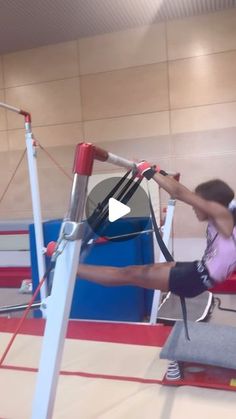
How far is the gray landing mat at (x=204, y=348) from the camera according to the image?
1.28m

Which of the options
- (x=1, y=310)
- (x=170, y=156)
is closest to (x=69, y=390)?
(x=1, y=310)

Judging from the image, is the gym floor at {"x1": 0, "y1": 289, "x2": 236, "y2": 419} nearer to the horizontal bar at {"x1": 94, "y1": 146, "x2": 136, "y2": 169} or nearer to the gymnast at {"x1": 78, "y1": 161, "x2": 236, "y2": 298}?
the gymnast at {"x1": 78, "y1": 161, "x2": 236, "y2": 298}

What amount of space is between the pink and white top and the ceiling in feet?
7.55

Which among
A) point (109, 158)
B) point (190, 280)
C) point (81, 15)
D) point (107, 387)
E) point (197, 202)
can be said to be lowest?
point (107, 387)

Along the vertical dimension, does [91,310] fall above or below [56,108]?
below

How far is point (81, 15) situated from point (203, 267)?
255 cm

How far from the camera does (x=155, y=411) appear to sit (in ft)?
3.61

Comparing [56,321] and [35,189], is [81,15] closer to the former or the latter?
[35,189]

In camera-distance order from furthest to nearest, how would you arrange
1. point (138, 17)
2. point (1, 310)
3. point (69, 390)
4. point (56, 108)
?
point (56, 108) < point (138, 17) < point (1, 310) < point (69, 390)

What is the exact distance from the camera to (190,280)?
1375 millimetres

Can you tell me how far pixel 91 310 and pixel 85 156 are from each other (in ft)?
5.42

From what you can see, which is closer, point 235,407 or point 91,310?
point 235,407

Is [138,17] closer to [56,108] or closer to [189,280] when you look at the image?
[56,108]
